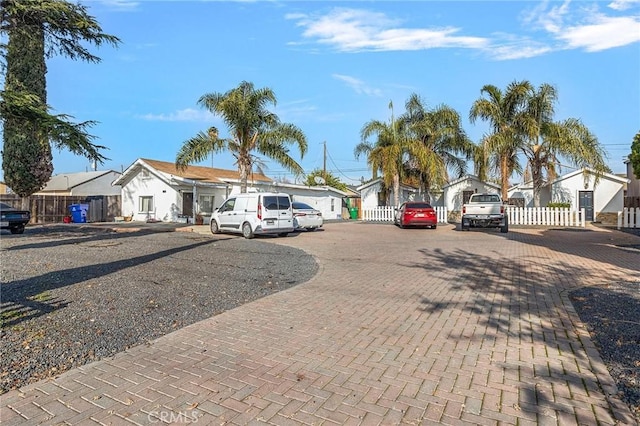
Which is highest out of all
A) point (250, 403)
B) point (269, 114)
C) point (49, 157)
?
point (269, 114)

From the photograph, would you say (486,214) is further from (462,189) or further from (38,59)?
(38,59)

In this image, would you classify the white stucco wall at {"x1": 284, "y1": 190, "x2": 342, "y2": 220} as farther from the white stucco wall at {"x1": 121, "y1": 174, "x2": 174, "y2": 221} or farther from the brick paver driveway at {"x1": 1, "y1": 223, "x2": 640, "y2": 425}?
the brick paver driveway at {"x1": 1, "y1": 223, "x2": 640, "y2": 425}

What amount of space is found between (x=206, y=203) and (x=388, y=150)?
1294 centimetres

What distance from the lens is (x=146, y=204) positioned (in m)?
27.6

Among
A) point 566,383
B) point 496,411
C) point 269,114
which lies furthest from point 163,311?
point 269,114

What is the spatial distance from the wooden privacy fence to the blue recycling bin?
460 millimetres

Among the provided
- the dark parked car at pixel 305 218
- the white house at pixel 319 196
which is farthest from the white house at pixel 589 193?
the dark parked car at pixel 305 218

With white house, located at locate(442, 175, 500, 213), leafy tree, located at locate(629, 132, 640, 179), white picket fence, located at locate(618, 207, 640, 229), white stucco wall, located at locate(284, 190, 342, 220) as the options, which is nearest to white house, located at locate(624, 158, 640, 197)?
white house, located at locate(442, 175, 500, 213)

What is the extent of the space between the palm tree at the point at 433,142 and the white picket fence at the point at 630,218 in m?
9.80

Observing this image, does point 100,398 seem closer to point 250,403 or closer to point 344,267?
point 250,403

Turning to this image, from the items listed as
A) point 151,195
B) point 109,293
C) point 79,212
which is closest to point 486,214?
point 109,293

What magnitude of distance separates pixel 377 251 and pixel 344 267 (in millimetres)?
3128

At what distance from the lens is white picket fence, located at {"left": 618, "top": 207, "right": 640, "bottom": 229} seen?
69.7 ft

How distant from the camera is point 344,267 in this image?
9.37m
